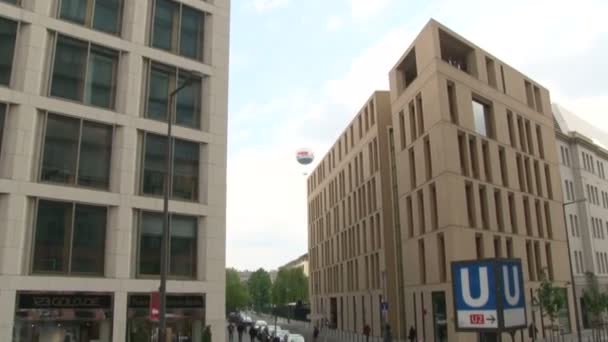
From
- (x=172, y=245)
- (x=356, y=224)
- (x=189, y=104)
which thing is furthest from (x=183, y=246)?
(x=356, y=224)

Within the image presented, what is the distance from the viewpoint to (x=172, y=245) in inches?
1090

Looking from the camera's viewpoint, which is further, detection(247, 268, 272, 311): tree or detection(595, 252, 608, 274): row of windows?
detection(247, 268, 272, 311): tree

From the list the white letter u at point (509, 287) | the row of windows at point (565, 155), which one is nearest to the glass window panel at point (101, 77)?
the white letter u at point (509, 287)

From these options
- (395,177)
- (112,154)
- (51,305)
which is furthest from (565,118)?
(51,305)

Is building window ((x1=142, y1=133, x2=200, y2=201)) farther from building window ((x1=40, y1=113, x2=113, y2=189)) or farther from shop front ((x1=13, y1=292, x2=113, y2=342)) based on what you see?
shop front ((x1=13, y1=292, x2=113, y2=342))

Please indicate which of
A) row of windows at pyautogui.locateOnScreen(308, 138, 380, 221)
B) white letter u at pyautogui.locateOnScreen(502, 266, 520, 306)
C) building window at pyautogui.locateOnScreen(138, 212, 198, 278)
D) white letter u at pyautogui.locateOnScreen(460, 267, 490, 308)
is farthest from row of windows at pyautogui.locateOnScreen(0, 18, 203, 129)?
row of windows at pyautogui.locateOnScreen(308, 138, 380, 221)

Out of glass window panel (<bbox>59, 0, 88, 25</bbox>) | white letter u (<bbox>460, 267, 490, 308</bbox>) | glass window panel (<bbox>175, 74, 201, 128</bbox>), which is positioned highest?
glass window panel (<bbox>59, 0, 88, 25</bbox>)

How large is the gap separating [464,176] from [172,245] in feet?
85.6

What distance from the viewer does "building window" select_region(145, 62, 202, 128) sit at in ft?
94.5

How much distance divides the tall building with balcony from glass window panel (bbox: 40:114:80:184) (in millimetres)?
27725

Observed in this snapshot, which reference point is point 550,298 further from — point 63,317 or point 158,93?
point 63,317


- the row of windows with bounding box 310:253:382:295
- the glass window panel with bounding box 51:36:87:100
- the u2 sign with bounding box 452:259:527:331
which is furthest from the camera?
the row of windows with bounding box 310:253:382:295

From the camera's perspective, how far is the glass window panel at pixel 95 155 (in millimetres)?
25672

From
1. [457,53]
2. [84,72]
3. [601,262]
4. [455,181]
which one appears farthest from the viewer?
[601,262]
